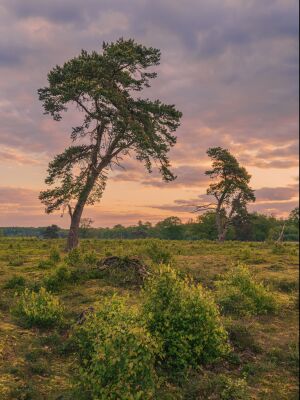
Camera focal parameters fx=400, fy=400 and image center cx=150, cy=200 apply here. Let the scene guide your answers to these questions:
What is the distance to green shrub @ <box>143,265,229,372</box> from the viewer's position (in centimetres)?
880

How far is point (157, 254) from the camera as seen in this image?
2053 cm

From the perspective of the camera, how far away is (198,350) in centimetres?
880

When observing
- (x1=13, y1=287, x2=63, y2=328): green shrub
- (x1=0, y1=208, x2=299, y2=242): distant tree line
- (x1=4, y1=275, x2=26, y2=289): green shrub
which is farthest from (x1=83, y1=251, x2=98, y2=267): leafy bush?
(x1=0, y1=208, x2=299, y2=242): distant tree line

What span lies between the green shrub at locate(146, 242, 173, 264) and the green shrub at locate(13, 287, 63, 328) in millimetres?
8976

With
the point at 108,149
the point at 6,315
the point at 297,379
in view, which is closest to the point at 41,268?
the point at 6,315

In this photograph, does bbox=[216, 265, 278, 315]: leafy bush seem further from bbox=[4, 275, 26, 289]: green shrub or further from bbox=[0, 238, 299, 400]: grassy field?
bbox=[4, 275, 26, 289]: green shrub

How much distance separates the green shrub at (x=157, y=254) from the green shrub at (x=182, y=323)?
34.9 ft

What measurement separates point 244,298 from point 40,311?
264 inches

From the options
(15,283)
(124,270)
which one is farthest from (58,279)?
(124,270)

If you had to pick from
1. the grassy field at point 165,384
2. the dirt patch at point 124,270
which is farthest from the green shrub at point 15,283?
the dirt patch at point 124,270

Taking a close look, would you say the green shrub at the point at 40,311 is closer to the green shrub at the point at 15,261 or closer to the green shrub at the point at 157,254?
the green shrub at the point at 157,254

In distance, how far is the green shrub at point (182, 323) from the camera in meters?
8.80

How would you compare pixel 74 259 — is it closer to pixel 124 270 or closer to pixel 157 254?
pixel 124 270

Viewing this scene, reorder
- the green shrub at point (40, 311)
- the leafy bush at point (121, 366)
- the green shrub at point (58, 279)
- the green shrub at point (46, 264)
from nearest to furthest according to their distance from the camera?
the leafy bush at point (121, 366)
the green shrub at point (40, 311)
the green shrub at point (58, 279)
the green shrub at point (46, 264)
